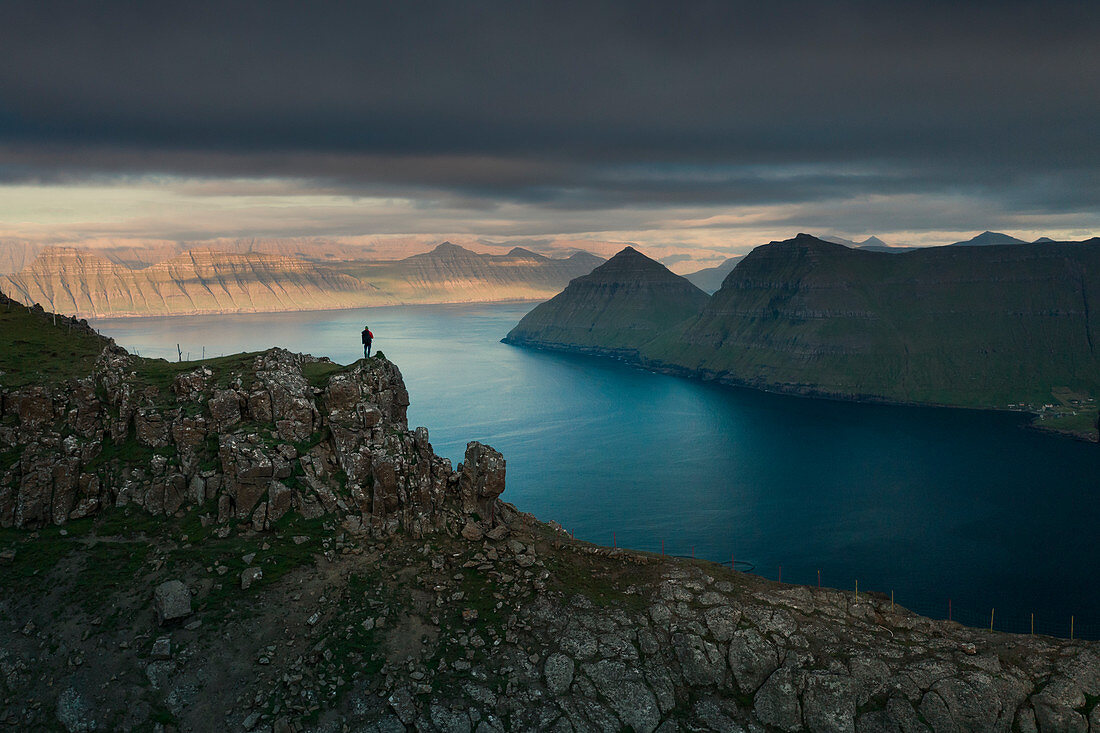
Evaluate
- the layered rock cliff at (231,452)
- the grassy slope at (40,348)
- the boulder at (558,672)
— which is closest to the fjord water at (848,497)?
the layered rock cliff at (231,452)

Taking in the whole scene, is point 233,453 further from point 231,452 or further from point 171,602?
point 171,602

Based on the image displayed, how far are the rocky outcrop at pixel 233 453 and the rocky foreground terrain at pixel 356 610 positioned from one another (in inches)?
6.1

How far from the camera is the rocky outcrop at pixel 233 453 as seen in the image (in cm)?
4188

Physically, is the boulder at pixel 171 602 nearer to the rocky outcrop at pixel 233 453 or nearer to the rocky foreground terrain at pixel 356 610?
the rocky foreground terrain at pixel 356 610

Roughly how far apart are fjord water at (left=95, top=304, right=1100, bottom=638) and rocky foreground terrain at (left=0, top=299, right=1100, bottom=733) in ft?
163

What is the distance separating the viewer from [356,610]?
125ft

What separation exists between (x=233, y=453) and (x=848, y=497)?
112 metres

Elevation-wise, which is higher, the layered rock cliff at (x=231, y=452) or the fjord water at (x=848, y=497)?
the layered rock cliff at (x=231, y=452)

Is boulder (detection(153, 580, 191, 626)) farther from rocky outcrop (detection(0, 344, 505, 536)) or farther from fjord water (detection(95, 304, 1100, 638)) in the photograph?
fjord water (detection(95, 304, 1100, 638))

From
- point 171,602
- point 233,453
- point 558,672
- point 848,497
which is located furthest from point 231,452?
point 848,497

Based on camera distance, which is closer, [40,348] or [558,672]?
[558,672]

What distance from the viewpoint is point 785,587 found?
140ft

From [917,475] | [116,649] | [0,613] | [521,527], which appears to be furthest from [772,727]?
[917,475]

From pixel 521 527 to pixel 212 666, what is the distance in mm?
21318
